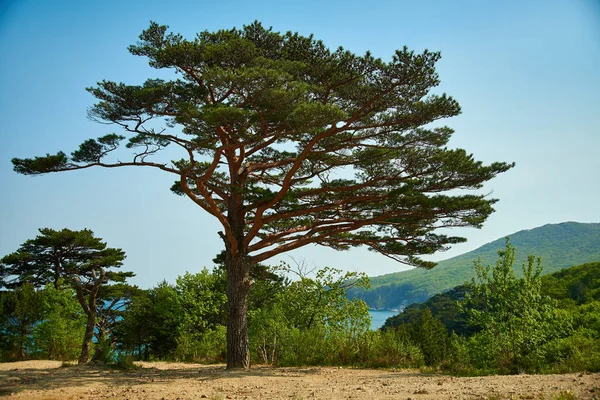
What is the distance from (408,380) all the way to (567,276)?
109 feet

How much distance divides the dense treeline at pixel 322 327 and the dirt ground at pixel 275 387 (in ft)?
4.82

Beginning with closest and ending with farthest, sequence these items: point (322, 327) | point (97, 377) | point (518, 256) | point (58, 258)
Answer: point (97, 377)
point (322, 327)
point (58, 258)
point (518, 256)

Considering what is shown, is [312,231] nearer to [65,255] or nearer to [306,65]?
[306,65]

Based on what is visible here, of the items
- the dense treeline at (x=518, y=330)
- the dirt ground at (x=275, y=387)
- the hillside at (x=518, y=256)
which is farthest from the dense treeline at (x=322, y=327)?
the hillside at (x=518, y=256)

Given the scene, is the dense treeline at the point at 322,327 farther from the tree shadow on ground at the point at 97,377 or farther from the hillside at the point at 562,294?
the hillside at the point at 562,294

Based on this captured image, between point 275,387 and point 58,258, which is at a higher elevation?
point 58,258

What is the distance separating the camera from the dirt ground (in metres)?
5.03

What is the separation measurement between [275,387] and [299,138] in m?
4.66

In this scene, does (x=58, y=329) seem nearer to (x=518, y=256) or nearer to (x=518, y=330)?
(x=518, y=330)

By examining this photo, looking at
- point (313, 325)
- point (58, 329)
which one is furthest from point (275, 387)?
point (58, 329)

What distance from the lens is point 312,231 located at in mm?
10086

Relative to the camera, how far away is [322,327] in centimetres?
1175

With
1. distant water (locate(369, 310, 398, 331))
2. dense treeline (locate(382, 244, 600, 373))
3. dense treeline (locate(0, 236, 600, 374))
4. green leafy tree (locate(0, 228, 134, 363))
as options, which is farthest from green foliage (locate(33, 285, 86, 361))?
dense treeline (locate(382, 244, 600, 373))

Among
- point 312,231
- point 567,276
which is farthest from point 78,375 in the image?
point 567,276
